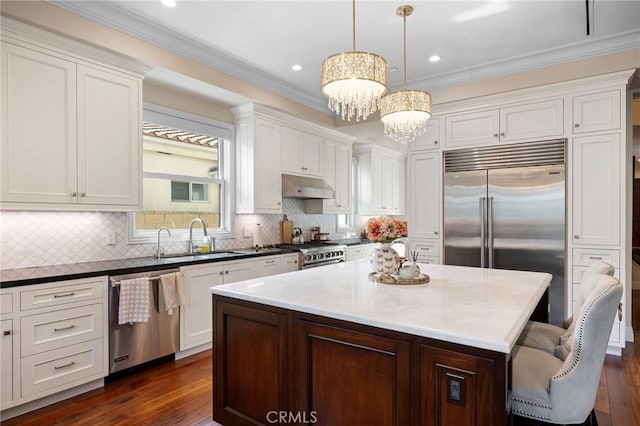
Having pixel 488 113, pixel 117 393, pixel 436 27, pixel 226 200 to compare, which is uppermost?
pixel 436 27

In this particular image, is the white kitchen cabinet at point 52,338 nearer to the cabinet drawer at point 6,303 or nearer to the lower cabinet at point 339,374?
the cabinet drawer at point 6,303

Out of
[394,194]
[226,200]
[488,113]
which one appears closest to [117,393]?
[226,200]

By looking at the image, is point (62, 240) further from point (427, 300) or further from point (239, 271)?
point (427, 300)

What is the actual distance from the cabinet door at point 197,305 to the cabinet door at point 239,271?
74mm

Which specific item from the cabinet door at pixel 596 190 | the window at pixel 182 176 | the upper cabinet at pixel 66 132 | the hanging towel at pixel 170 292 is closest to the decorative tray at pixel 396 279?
the hanging towel at pixel 170 292

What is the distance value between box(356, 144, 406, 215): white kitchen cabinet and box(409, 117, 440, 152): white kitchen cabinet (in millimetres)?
2232

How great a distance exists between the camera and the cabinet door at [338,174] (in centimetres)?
555

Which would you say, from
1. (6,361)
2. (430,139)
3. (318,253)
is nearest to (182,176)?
(318,253)

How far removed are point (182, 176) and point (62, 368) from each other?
2.13 meters

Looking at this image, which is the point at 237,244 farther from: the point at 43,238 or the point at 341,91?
the point at 341,91

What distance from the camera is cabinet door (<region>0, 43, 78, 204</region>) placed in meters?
2.44

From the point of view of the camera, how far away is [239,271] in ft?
12.4

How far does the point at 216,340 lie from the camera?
2102mm

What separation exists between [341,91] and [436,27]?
1.53 metres
